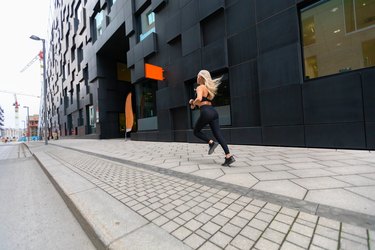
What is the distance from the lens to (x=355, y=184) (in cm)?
266

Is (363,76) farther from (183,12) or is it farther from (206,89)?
(183,12)

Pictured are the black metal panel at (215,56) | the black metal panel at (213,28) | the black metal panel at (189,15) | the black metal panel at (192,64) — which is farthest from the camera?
the black metal panel at (189,15)

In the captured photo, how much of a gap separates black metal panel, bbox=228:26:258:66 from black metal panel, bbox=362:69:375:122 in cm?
345

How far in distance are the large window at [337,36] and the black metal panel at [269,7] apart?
0.59 meters

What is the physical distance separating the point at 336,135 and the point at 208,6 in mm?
7599

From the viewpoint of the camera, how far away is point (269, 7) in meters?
6.69

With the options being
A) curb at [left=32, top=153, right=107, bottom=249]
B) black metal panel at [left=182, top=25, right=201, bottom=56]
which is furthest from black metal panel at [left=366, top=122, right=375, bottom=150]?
black metal panel at [left=182, top=25, right=201, bottom=56]

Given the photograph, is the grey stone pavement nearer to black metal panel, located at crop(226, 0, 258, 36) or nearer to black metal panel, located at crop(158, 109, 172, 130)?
black metal panel, located at crop(226, 0, 258, 36)

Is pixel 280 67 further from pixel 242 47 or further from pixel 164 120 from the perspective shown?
pixel 164 120

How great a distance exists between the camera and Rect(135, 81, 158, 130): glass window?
12844 millimetres

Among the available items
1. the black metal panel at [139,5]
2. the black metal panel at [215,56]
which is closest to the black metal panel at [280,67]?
the black metal panel at [215,56]

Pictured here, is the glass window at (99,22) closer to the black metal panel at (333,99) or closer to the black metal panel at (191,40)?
the black metal panel at (191,40)

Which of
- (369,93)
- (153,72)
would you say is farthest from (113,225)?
(153,72)

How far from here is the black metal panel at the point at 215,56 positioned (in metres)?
8.12
